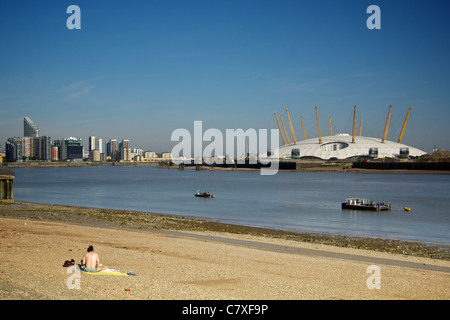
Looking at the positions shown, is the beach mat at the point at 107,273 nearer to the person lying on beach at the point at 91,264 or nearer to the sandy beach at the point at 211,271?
the person lying on beach at the point at 91,264

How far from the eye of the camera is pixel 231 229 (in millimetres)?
24141

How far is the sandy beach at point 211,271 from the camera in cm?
893

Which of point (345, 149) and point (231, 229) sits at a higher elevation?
point (345, 149)

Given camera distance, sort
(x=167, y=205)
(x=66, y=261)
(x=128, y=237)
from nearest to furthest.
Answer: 1. (x=66, y=261)
2. (x=128, y=237)
3. (x=167, y=205)

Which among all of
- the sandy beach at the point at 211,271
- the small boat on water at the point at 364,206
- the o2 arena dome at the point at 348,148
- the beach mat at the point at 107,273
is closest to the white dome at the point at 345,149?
the o2 arena dome at the point at 348,148

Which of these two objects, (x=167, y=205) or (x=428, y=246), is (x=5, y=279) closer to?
(x=428, y=246)

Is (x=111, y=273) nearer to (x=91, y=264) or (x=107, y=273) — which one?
(x=107, y=273)

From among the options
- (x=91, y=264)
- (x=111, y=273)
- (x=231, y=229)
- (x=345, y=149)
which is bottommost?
(x=231, y=229)

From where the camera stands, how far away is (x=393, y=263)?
49.0 ft

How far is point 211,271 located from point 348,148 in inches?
5847

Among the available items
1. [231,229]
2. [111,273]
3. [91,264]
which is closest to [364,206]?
→ [231,229]

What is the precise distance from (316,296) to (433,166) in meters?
119

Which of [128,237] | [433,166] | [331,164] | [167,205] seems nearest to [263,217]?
[167,205]

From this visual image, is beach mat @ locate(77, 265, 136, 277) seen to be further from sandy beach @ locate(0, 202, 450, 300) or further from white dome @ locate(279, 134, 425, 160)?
white dome @ locate(279, 134, 425, 160)
